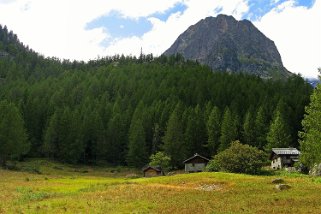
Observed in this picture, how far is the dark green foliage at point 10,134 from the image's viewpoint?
A: 97125mm

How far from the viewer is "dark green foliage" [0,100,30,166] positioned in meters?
97.1

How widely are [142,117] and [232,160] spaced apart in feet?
213

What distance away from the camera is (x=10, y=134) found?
323 feet

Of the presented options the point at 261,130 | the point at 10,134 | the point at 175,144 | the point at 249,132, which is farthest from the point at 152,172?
the point at 261,130

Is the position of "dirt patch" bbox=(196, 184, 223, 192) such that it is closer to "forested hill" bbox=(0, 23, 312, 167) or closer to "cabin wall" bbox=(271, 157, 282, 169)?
"cabin wall" bbox=(271, 157, 282, 169)

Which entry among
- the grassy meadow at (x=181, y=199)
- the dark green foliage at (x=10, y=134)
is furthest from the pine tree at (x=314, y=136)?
the dark green foliage at (x=10, y=134)

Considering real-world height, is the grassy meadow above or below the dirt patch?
below

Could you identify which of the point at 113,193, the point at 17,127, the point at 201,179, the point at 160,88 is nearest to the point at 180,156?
the point at 17,127

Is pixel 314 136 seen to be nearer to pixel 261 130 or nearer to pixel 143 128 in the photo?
pixel 261 130

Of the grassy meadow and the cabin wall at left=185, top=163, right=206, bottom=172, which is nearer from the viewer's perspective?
the grassy meadow

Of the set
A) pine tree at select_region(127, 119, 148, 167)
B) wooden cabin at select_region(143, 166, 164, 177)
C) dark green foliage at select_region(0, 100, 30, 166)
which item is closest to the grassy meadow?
wooden cabin at select_region(143, 166, 164, 177)

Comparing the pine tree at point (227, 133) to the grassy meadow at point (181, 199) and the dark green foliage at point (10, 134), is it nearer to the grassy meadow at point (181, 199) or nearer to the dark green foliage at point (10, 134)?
the dark green foliage at point (10, 134)

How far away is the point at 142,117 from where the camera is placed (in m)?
136

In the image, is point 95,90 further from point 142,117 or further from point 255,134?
point 255,134
